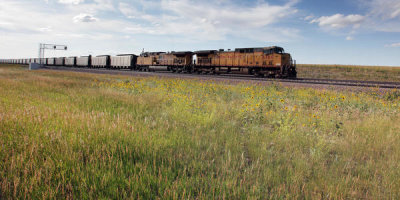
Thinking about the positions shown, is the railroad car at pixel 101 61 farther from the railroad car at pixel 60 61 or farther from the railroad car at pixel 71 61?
the railroad car at pixel 60 61

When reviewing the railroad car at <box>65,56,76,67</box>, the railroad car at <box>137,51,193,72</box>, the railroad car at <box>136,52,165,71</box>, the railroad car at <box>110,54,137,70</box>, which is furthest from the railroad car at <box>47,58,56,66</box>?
the railroad car at <box>136,52,165,71</box>

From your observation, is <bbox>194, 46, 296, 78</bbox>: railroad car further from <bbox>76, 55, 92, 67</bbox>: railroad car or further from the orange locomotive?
<bbox>76, 55, 92, 67</bbox>: railroad car

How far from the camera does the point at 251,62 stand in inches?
1069

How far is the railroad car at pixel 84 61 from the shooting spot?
65.7 m

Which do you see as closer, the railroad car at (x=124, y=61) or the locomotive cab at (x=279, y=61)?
the locomotive cab at (x=279, y=61)

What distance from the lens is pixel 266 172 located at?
2.94m

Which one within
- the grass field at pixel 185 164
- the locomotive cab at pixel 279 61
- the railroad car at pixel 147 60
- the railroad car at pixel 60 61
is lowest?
the grass field at pixel 185 164

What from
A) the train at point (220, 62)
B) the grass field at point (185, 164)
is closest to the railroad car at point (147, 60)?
the train at point (220, 62)

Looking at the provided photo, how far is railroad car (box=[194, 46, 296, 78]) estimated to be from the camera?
2458 cm

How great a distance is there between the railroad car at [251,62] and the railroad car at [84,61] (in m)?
45.4

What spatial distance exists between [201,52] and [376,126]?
97.0 feet

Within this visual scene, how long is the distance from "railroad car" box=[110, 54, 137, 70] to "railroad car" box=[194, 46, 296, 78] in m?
20.9

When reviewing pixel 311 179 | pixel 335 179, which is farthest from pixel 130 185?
pixel 335 179

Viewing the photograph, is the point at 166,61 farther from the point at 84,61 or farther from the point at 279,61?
the point at 84,61
